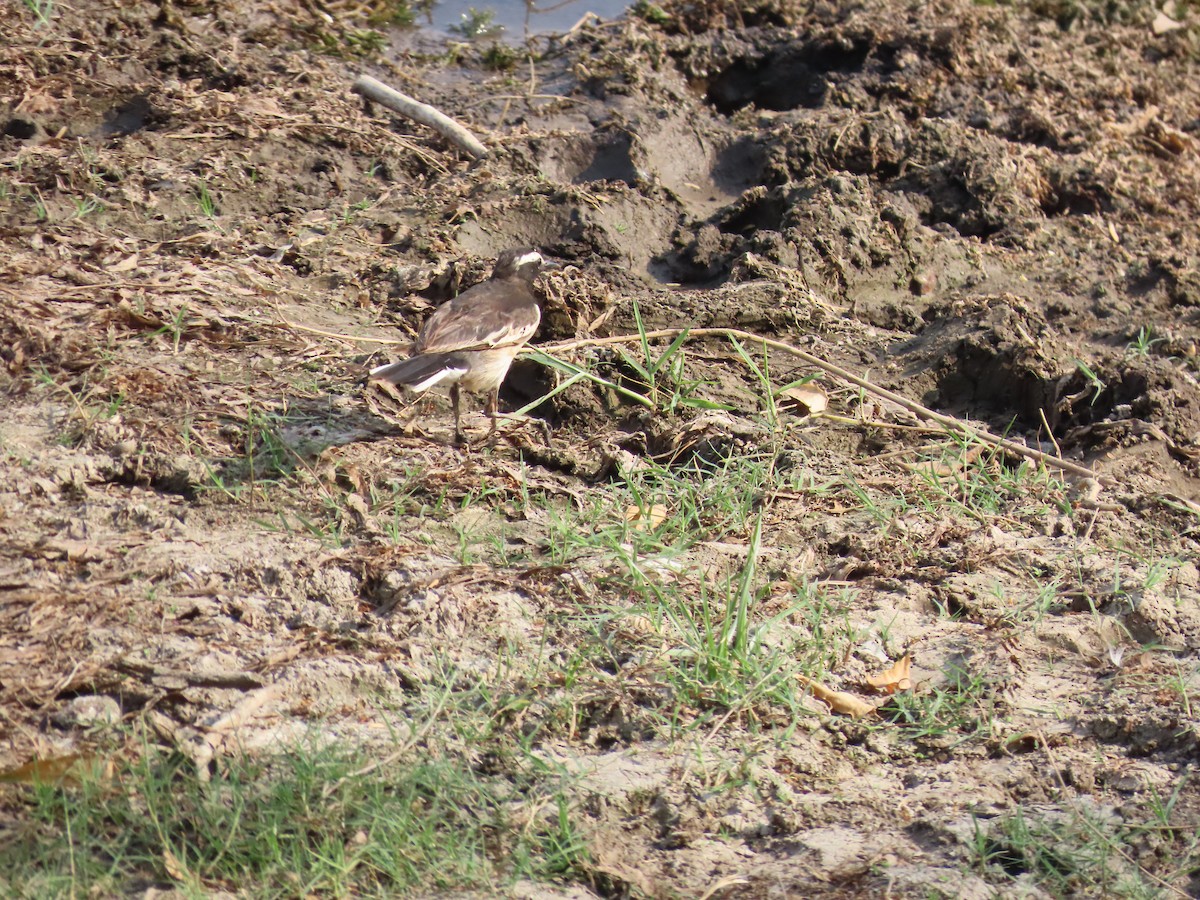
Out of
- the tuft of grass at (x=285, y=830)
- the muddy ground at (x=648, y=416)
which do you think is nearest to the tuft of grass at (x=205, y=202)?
the muddy ground at (x=648, y=416)

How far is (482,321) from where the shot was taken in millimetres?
5805

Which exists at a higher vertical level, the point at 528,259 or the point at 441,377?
the point at 528,259

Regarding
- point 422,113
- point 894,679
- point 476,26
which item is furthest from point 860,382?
point 476,26

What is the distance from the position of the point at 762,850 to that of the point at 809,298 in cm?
384

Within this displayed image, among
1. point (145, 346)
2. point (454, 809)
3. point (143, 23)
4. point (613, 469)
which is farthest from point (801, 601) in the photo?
point (143, 23)

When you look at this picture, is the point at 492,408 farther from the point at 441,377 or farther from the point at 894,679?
the point at 894,679

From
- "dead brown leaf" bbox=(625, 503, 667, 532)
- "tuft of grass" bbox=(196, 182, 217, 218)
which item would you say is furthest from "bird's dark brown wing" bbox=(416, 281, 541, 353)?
"tuft of grass" bbox=(196, 182, 217, 218)

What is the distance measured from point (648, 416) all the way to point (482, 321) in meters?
0.90

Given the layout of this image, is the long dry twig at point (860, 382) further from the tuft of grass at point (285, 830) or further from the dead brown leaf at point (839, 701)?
the tuft of grass at point (285, 830)

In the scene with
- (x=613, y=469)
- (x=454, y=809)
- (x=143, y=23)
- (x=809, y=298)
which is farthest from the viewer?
(x=143, y=23)

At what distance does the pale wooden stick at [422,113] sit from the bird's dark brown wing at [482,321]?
205 cm

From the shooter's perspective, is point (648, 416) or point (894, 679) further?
point (648, 416)

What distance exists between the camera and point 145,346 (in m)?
5.88

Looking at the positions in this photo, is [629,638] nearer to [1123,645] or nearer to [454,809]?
[454,809]
